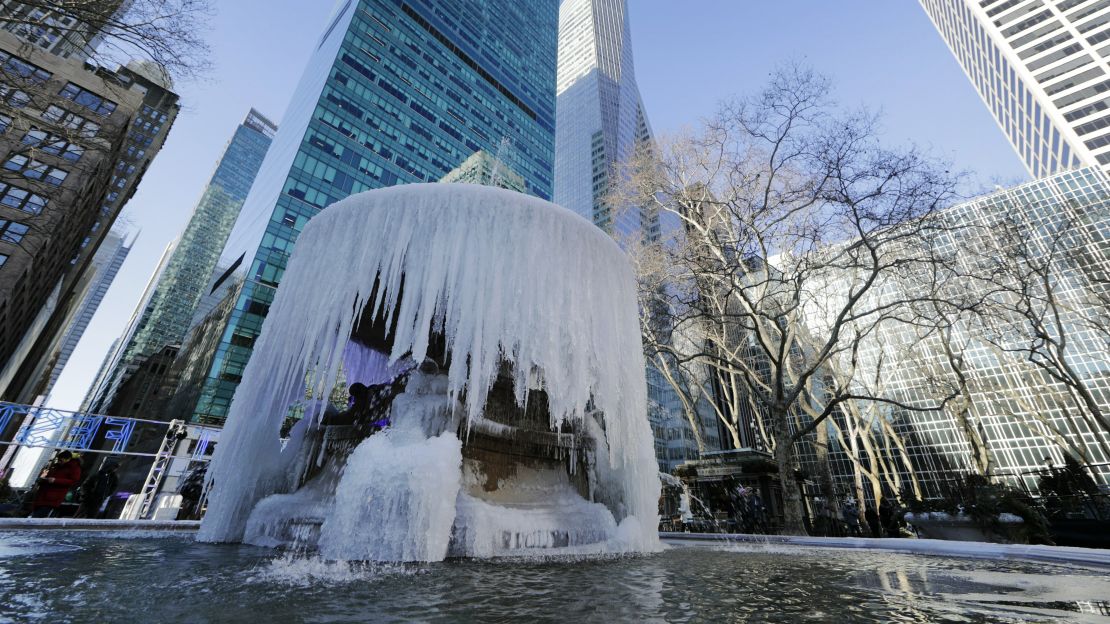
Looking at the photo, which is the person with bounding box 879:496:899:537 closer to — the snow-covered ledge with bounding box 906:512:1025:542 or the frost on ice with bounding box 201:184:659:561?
the snow-covered ledge with bounding box 906:512:1025:542

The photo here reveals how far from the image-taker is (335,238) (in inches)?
296

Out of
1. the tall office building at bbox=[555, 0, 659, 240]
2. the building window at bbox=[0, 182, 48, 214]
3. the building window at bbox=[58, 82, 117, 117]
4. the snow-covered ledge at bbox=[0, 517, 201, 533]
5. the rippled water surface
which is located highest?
the tall office building at bbox=[555, 0, 659, 240]

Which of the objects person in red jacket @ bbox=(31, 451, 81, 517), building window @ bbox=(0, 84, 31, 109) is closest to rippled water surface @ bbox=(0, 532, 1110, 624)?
person in red jacket @ bbox=(31, 451, 81, 517)

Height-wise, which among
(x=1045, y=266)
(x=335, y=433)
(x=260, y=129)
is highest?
(x=260, y=129)

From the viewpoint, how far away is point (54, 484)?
907 cm

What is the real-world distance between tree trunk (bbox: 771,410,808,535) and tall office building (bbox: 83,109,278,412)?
3140 inches

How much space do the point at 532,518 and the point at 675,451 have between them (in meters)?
60.5

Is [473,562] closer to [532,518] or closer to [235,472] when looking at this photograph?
[532,518]

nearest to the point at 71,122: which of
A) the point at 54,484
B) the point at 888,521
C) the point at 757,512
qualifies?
the point at 54,484

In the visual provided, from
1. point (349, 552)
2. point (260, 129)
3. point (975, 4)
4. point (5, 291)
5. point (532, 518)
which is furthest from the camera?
point (260, 129)

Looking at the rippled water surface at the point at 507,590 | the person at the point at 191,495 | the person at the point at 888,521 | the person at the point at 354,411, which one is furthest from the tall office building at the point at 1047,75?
the person at the point at 191,495

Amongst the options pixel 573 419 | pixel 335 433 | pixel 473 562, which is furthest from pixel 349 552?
pixel 573 419

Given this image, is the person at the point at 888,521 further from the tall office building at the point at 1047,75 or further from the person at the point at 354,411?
the tall office building at the point at 1047,75

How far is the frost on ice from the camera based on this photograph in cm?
660
